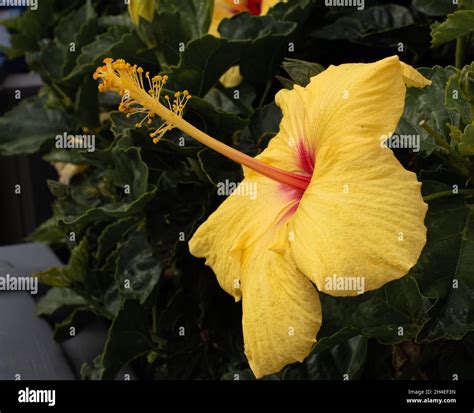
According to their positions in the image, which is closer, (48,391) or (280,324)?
(280,324)

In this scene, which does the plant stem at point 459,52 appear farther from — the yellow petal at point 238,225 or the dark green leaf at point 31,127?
the dark green leaf at point 31,127

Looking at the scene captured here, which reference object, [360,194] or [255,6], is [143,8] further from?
[360,194]

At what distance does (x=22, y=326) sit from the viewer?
58.5 inches

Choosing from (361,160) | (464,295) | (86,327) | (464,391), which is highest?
(361,160)

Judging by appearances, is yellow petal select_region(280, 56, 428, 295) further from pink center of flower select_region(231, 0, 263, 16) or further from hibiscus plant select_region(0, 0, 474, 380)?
pink center of flower select_region(231, 0, 263, 16)

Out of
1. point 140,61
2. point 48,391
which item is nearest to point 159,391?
point 48,391

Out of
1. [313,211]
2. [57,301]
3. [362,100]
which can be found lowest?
[57,301]

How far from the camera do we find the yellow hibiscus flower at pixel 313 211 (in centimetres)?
71

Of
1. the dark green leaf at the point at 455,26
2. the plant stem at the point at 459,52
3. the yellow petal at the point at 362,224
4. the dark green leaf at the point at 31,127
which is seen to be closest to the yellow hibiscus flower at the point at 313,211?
the yellow petal at the point at 362,224

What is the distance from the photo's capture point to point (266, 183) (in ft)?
3.12

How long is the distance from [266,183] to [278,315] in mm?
222

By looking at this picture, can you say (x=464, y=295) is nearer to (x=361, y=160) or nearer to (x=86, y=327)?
(x=361, y=160)

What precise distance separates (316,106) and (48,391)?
0.59 meters

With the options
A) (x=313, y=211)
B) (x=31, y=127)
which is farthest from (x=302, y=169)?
(x=31, y=127)
